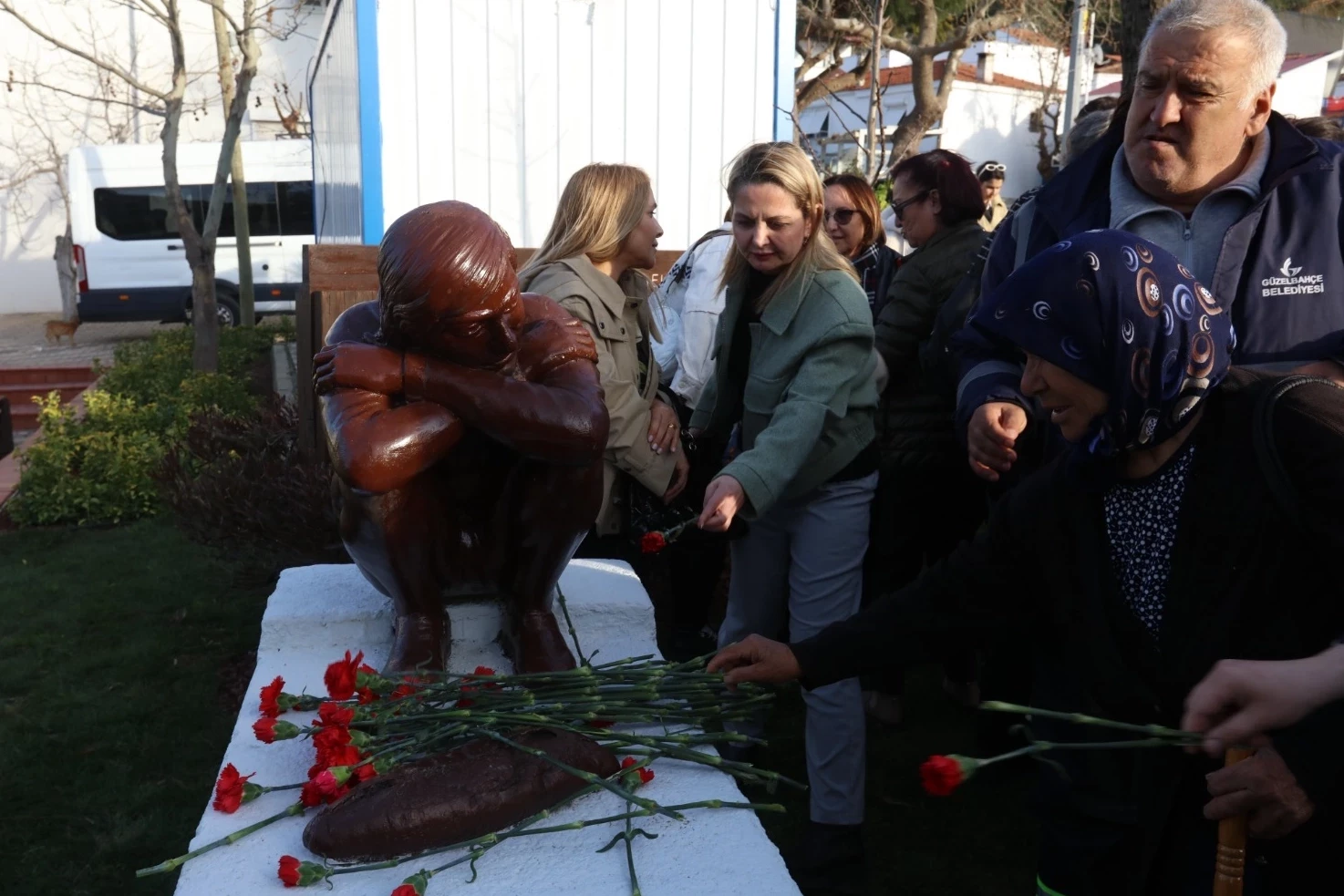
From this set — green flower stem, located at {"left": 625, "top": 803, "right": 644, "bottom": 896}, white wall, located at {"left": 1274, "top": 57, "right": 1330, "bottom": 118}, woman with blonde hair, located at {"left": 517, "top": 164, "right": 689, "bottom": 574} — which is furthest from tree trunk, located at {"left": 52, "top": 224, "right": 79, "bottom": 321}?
green flower stem, located at {"left": 625, "top": 803, "right": 644, "bottom": 896}

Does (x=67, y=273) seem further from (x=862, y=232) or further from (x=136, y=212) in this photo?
(x=862, y=232)

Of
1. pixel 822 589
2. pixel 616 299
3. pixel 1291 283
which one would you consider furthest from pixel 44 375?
pixel 1291 283

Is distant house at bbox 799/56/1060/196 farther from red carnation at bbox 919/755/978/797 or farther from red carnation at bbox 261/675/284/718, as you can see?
red carnation at bbox 919/755/978/797

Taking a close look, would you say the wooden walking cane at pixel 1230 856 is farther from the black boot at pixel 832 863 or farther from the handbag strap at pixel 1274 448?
the black boot at pixel 832 863

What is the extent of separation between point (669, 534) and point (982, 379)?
0.82m

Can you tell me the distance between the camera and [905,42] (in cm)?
1332

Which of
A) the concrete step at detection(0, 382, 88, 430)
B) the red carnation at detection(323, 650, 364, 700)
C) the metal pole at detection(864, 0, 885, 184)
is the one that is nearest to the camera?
the red carnation at detection(323, 650, 364, 700)

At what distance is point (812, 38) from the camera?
14.4 meters

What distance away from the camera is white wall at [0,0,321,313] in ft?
70.8

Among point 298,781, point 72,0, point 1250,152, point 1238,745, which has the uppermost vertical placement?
point 72,0

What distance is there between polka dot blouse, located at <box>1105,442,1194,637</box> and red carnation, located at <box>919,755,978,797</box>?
1.53 feet

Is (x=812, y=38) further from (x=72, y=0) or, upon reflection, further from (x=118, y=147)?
(x=72, y=0)

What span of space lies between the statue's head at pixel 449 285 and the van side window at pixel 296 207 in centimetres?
1756

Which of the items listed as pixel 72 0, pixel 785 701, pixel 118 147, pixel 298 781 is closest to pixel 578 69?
pixel 785 701
